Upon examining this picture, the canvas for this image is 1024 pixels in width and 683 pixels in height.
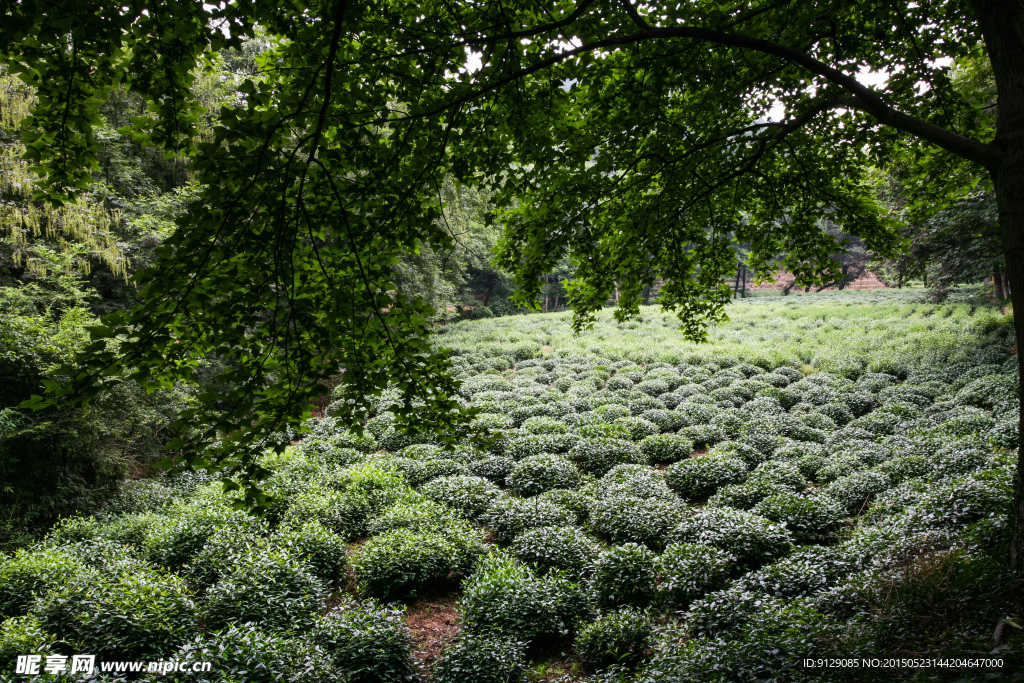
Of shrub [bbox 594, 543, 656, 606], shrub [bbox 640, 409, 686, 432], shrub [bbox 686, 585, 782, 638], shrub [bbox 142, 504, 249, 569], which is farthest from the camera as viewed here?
shrub [bbox 640, 409, 686, 432]

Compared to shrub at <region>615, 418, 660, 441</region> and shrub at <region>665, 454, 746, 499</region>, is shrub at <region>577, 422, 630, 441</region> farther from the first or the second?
shrub at <region>665, 454, 746, 499</region>

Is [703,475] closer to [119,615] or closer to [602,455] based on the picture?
[602,455]

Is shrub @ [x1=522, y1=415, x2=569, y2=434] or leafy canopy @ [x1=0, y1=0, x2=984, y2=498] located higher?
leafy canopy @ [x1=0, y1=0, x2=984, y2=498]

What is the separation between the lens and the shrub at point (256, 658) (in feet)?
15.4

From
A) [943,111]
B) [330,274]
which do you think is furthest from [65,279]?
[943,111]

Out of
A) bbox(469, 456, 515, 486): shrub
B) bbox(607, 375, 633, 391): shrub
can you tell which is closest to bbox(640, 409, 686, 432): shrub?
bbox(607, 375, 633, 391): shrub

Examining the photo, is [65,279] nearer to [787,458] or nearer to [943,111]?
[943,111]

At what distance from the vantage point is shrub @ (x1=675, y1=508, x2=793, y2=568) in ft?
22.4

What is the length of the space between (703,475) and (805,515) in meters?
2.27

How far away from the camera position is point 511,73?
3.71 metres

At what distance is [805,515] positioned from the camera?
7.46m

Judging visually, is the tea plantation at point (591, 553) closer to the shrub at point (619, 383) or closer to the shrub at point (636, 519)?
the shrub at point (636, 519)

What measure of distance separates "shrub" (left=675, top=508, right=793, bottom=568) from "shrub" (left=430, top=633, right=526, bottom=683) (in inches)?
134

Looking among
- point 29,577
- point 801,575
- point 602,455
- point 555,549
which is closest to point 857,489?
point 801,575
